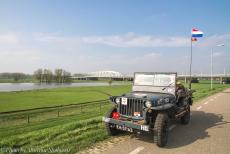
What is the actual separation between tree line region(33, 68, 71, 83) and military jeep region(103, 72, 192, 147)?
132m

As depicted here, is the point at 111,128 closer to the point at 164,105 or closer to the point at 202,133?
the point at 164,105

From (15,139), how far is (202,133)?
6.26 metres

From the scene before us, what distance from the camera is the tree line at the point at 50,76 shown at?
439 feet

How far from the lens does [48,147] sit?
6.07 metres

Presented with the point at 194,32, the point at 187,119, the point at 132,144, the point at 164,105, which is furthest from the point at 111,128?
the point at 194,32

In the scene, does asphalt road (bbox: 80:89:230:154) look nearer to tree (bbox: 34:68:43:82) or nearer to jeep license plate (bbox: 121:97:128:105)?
jeep license plate (bbox: 121:97:128:105)

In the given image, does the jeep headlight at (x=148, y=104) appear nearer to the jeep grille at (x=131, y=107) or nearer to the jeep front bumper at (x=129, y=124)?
the jeep grille at (x=131, y=107)

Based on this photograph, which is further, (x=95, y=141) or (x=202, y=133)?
(x=202, y=133)

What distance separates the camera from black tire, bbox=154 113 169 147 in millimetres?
6340

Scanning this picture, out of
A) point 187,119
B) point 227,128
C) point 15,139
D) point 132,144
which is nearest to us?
point 132,144

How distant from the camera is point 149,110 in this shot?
21.9 feet

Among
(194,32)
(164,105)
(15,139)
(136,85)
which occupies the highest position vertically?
(194,32)

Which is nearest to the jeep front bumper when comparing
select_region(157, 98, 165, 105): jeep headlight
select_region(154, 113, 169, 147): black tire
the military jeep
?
the military jeep

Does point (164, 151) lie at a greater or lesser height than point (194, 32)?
lesser
